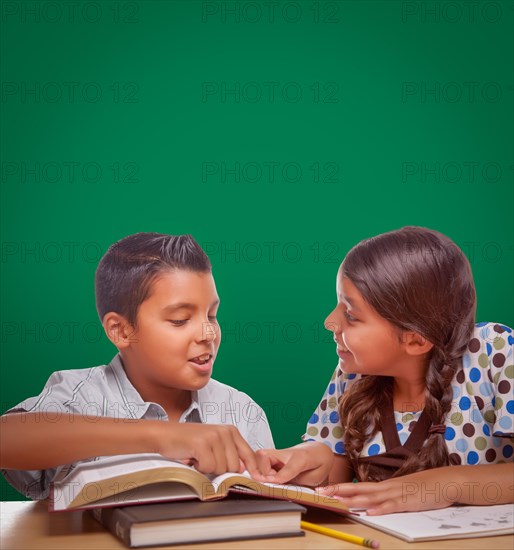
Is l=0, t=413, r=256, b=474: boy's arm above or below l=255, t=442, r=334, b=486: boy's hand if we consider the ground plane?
above

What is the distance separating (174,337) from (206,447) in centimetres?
36

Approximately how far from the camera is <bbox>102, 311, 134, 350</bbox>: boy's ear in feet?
4.81

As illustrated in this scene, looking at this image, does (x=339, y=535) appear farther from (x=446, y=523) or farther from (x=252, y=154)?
(x=252, y=154)

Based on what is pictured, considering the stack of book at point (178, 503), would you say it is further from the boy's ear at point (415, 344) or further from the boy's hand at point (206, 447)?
the boy's ear at point (415, 344)

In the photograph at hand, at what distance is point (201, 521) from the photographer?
912 mm

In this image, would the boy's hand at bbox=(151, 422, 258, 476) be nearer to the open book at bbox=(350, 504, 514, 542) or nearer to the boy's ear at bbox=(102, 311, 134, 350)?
the open book at bbox=(350, 504, 514, 542)

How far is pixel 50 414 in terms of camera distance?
116 centimetres

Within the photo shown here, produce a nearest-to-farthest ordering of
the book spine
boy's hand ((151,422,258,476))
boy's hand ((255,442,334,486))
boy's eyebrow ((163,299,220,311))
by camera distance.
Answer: the book spine, boy's hand ((151,422,258,476)), boy's hand ((255,442,334,486)), boy's eyebrow ((163,299,220,311))

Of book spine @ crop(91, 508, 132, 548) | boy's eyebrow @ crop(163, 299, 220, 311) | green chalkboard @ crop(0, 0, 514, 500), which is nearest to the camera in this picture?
book spine @ crop(91, 508, 132, 548)

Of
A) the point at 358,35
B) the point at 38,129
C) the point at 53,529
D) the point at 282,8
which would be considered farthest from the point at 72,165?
the point at 53,529

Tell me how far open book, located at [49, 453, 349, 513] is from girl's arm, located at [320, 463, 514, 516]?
8 centimetres

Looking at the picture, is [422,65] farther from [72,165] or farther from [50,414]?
[50,414]

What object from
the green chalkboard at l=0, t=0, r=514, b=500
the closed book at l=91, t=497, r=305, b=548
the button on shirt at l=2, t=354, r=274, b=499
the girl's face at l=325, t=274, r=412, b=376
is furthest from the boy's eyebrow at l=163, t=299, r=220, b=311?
the green chalkboard at l=0, t=0, r=514, b=500

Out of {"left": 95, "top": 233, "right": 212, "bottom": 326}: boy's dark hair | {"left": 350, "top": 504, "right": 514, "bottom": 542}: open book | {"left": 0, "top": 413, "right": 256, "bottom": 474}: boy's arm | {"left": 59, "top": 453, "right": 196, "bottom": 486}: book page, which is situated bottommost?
{"left": 350, "top": 504, "right": 514, "bottom": 542}: open book
